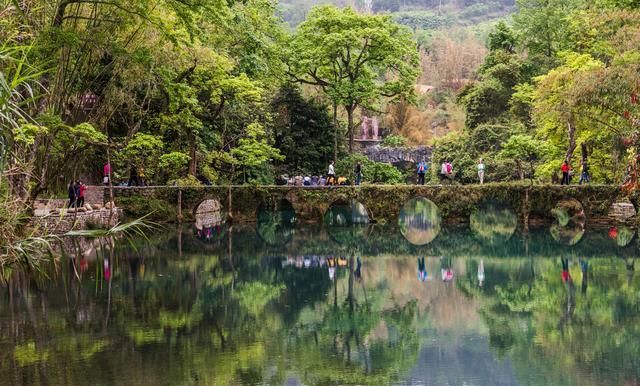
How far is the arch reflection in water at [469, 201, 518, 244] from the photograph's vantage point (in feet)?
127

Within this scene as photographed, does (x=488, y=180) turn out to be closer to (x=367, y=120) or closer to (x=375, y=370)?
(x=367, y=120)

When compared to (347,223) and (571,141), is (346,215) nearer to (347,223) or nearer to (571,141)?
(347,223)

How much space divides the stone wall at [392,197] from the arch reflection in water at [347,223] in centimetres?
139

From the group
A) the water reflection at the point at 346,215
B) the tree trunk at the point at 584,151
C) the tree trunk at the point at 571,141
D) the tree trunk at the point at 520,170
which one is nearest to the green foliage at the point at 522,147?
the tree trunk at the point at 520,170

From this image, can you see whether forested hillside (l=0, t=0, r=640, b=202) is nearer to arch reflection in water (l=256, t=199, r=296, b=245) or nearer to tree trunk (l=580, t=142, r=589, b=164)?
tree trunk (l=580, t=142, r=589, b=164)

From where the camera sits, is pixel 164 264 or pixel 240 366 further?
pixel 164 264

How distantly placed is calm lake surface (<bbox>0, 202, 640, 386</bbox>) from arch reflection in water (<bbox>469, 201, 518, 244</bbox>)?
4.60m

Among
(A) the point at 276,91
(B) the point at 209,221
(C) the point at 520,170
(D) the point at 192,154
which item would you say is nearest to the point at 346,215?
(A) the point at 276,91

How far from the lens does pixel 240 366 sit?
46.4ft

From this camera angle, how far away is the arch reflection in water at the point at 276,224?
36.7 metres

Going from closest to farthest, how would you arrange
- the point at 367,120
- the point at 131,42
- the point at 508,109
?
the point at 131,42 < the point at 508,109 < the point at 367,120

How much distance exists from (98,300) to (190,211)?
20161 mm

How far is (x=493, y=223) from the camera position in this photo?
158 feet

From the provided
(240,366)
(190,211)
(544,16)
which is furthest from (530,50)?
(240,366)
